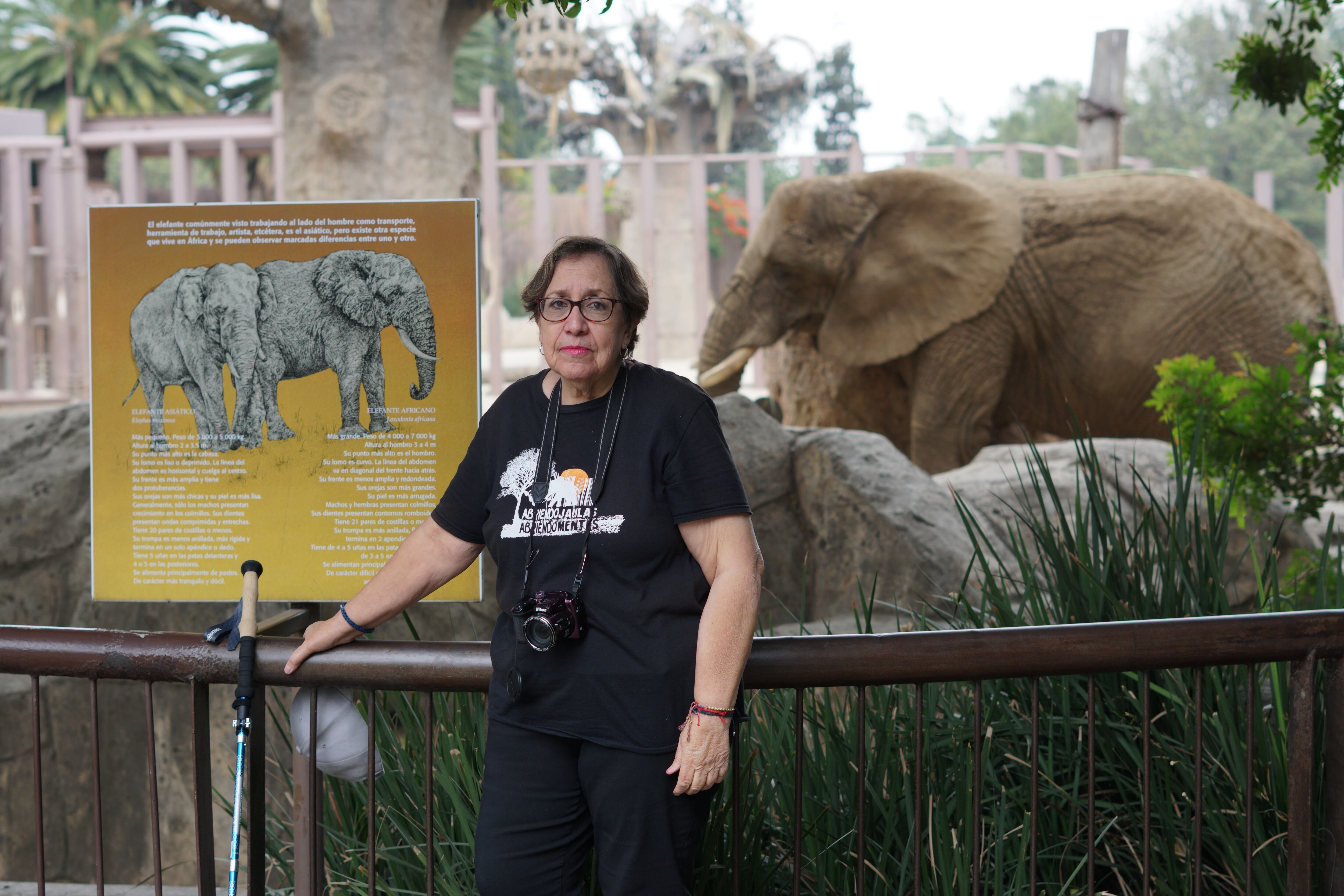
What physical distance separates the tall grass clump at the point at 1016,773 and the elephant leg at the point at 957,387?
14.9 ft

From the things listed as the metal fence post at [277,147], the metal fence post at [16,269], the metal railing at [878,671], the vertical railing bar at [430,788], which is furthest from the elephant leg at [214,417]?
the metal fence post at [16,269]

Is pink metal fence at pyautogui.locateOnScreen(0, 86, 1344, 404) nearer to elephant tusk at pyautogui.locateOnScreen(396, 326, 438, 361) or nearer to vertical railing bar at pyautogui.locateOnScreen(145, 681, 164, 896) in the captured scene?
elephant tusk at pyautogui.locateOnScreen(396, 326, 438, 361)

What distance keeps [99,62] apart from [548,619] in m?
30.7

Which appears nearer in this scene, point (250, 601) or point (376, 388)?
point (250, 601)

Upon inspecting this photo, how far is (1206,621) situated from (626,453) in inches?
41.1

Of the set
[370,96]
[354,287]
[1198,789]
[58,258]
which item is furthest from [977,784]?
[58,258]

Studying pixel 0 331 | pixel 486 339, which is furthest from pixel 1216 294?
pixel 0 331

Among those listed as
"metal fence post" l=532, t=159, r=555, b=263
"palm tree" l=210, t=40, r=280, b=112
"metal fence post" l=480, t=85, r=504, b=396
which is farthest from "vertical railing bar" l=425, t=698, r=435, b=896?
"palm tree" l=210, t=40, r=280, b=112

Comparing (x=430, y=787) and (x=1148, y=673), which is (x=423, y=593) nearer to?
(x=430, y=787)

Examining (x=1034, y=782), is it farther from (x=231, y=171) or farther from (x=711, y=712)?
(x=231, y=171)

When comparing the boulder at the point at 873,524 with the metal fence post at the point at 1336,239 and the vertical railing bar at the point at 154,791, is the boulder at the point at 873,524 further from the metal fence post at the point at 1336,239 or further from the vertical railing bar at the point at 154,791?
the metal fence post at the point at 1336,239

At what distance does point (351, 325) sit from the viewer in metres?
2.63

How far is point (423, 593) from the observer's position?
222cm

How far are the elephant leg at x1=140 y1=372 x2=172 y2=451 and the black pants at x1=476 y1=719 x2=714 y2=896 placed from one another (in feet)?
3.75
